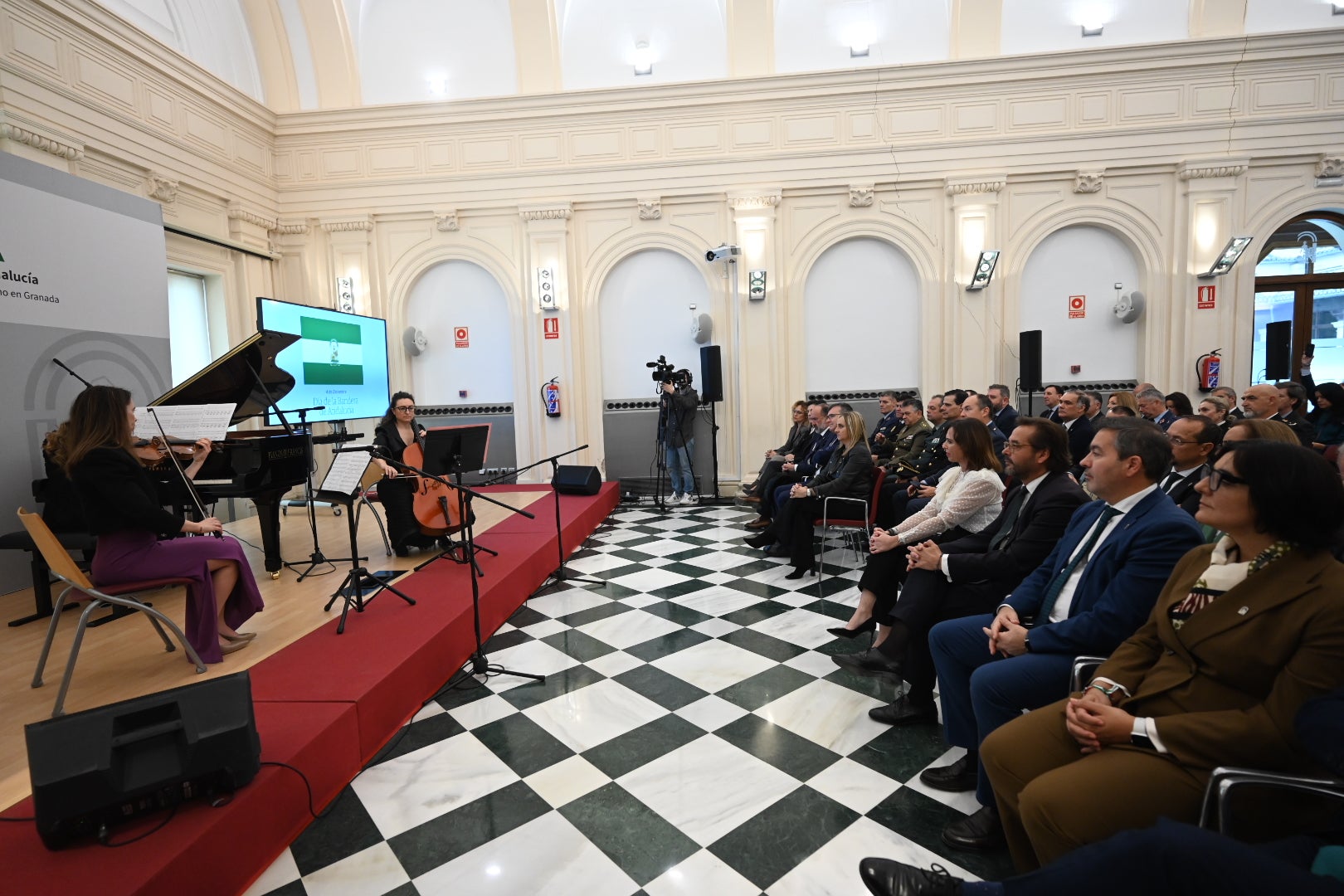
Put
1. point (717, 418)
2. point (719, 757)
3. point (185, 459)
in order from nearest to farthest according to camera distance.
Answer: point (719, 757) → point (185, 459) → point (717, 418)

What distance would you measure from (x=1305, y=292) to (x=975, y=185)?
4252 millimetres

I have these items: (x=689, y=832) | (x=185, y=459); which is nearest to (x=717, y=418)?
(x=185, y=459)

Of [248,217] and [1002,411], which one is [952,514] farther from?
[248,217]

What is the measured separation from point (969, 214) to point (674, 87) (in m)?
3.71

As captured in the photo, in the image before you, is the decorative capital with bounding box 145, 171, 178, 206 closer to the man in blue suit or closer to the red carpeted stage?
→ the red carpeted stage

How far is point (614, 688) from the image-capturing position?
112 inches

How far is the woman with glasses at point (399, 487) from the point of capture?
13.9 feet

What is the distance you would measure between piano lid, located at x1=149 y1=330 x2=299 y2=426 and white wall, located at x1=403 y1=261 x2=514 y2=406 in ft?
13.0

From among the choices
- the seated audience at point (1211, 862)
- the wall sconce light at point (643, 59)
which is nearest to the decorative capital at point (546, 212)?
the wall sconce light at point (643, 59)

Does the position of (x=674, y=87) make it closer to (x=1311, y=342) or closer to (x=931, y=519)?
(x=931, y=519)

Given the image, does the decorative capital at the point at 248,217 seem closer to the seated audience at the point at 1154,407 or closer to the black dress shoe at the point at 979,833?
the black dress shoe at the point at 979,833

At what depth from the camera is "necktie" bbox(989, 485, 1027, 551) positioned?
8.10 feet

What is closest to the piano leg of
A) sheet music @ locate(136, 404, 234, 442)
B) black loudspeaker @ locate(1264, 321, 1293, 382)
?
sheet music @ locate(136, 404, 234, 442)

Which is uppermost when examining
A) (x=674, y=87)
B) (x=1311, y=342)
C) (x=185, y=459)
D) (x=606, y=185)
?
(x=674, y=87)
